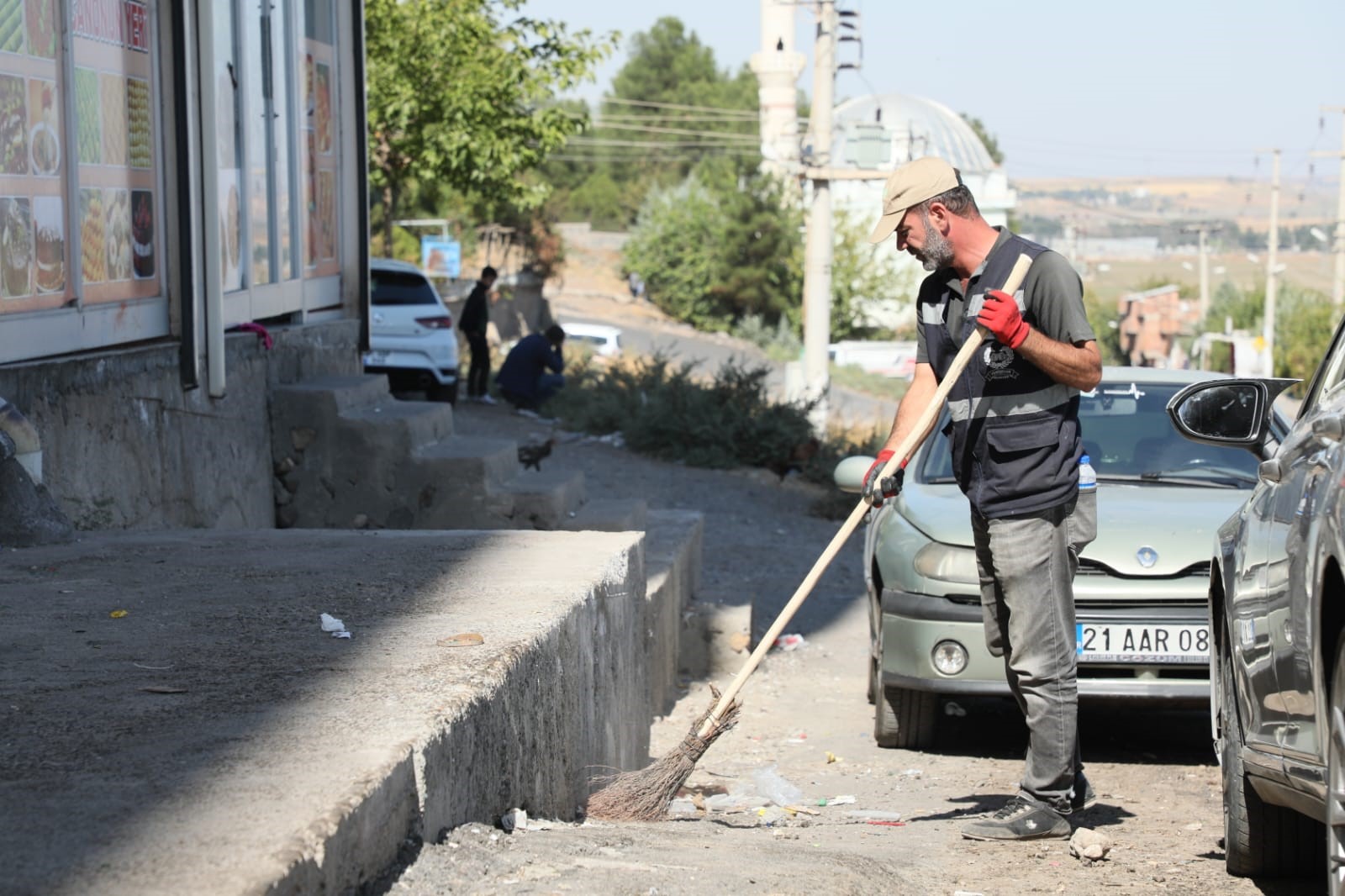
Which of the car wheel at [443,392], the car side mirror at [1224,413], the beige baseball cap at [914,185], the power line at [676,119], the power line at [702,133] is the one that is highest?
the power line at [676,119]

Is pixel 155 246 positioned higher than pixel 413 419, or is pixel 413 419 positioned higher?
pixel 155 246

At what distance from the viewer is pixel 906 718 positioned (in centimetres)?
614

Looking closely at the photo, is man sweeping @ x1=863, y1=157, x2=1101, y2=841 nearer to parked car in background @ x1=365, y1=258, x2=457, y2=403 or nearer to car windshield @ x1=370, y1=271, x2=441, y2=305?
parked car in background @ x1=365, y1=258, x2=457, y2=403

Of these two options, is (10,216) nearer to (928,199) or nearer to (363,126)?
(928,199)

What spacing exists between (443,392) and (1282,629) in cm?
1639

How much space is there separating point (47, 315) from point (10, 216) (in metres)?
0.41

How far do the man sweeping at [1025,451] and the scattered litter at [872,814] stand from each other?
48 cm

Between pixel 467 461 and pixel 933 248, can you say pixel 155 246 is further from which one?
pixel 933 248

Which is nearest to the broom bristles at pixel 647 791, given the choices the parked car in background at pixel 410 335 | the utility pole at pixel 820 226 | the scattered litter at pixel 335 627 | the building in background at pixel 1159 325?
the scattered litter at pixel 335 627

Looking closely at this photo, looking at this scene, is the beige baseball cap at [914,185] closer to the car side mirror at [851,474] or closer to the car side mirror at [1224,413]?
the car side mirror at [1224,413]

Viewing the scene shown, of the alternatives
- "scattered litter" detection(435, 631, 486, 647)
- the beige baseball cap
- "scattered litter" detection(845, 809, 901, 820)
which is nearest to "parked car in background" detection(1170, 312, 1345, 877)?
the beige baseball cap

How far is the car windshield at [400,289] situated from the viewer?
18.9 meters

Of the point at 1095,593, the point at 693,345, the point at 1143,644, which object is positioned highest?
the point at 1095,593

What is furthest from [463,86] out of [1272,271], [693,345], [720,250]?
[1272,271]
